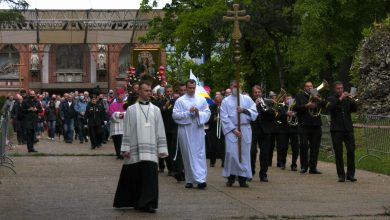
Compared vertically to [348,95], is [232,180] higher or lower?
lower

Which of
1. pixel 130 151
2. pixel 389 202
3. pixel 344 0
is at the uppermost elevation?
pixel 344 0

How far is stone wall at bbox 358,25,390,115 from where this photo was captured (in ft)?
110

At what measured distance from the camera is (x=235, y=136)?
15609 mm

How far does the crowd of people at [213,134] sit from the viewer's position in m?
11.9

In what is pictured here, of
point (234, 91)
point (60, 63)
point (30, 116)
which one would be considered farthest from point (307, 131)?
point (60, 63)

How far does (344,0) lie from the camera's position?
39.3 meters

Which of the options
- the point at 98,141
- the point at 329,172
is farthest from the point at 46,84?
the point at 329,172

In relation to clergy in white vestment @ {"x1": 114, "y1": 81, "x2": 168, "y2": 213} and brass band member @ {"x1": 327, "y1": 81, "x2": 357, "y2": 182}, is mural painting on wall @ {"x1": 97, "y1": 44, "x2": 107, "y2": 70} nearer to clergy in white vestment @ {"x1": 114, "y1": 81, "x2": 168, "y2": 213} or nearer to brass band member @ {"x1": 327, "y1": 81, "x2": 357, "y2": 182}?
brass band member @ {"x1": 327, "y1": 81, "x2": 357, "y2": 182}

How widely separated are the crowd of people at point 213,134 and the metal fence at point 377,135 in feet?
6.13

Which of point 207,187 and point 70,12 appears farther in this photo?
point 70,12

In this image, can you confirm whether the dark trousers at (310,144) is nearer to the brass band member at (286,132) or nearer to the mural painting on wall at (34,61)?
the brass band member at (286,132)

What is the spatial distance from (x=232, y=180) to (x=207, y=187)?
0.55 m

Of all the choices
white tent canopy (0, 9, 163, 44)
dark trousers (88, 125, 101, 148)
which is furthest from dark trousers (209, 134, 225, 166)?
white tent canopy (0, 9, 163, 44)

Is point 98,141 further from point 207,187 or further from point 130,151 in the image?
point 130,151
